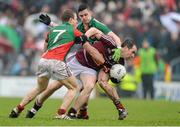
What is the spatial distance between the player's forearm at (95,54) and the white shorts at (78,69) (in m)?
0.24

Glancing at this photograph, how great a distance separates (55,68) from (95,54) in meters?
1.09

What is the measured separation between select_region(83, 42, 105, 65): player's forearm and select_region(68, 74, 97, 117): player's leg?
357mm

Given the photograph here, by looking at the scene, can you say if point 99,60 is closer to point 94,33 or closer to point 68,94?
point 94,33

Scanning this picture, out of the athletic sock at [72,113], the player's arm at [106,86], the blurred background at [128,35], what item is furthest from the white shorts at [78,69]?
the blurred background at [128,35]

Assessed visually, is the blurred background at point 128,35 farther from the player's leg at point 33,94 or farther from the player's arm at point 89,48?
the player's leg at point 33,94

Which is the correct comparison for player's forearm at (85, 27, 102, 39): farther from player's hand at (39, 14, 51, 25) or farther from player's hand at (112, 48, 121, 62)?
player's hand at (39, 14, 51, 25)

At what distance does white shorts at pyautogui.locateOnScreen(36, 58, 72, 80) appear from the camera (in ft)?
48.3

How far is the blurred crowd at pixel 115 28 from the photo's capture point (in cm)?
2966

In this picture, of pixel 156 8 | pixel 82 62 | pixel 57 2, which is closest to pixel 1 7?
pixel 57 2

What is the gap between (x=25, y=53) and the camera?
30.6 metres

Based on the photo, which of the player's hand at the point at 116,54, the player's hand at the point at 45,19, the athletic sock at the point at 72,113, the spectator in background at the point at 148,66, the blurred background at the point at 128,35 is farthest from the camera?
the blurred background at the point at 128,35

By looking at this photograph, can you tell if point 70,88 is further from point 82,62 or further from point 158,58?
point 158,58

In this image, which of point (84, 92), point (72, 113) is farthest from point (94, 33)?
point (72, 113)

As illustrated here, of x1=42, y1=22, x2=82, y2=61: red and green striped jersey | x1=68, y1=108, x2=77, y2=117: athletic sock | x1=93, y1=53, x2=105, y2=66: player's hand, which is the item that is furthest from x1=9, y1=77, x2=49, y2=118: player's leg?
x1=93, y1=53, x2=105, y2=66: player's hand
